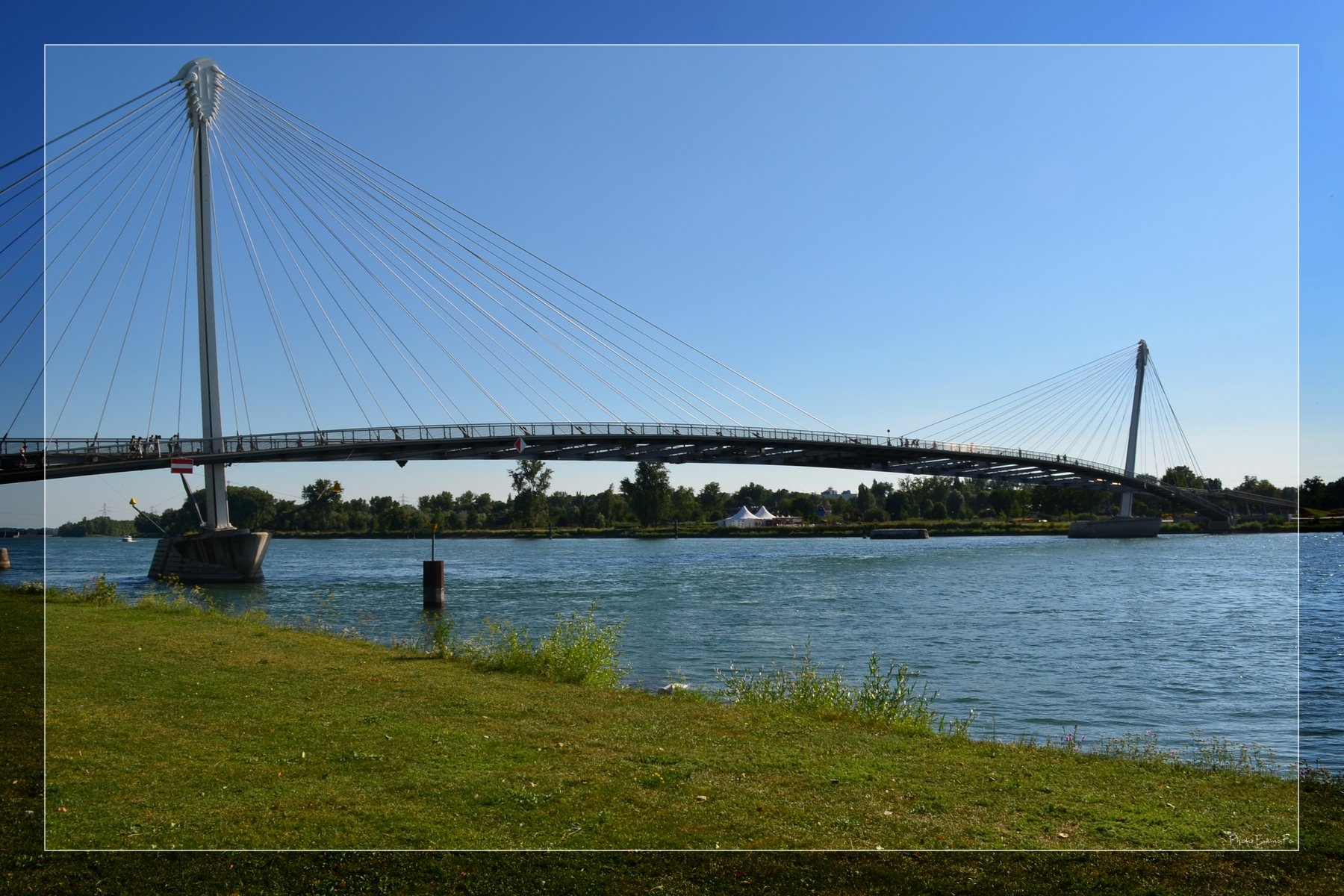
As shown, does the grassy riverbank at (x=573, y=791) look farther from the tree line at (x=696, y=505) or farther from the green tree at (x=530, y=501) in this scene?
the green tree at (x=530, y=501)

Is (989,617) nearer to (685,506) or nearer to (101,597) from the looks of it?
(101,597)

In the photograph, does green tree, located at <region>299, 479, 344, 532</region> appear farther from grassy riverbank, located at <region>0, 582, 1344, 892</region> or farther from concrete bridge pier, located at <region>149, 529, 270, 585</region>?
grassy riverbank, located at <region>0, 582, 1344, 892</region>

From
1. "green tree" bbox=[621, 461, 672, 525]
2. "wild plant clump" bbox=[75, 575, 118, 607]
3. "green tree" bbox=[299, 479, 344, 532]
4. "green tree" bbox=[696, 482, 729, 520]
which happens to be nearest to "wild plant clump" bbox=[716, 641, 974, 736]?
"wild plant clump" bbox=[75, 575, 118, 607]

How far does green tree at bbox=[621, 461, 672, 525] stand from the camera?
108375mm

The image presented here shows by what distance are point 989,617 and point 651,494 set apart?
275 feet

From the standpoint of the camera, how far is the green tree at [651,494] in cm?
10838

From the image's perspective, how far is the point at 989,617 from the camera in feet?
88.4

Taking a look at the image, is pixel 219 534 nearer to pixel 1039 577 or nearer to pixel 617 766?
pixel 1039 577

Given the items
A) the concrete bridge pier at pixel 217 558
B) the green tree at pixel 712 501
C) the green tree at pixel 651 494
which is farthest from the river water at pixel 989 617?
the green tree at pixel 712 501

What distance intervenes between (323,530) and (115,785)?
178 ft

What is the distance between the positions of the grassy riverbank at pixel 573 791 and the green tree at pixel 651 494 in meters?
97.9

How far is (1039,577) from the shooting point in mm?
41750

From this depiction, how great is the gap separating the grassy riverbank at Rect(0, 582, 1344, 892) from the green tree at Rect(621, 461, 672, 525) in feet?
321

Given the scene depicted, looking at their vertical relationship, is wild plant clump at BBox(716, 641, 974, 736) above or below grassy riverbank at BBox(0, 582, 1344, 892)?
below
